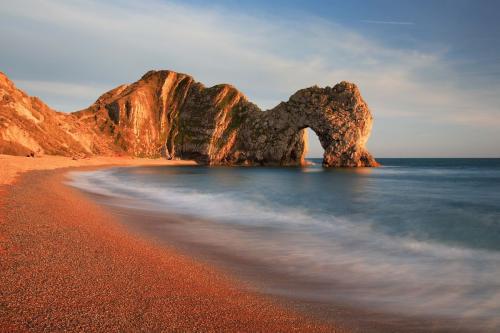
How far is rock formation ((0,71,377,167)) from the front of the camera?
96938mm

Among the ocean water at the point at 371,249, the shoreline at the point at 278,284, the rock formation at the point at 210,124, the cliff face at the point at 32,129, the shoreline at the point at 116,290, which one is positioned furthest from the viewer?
the rock formation at the point at 210,124

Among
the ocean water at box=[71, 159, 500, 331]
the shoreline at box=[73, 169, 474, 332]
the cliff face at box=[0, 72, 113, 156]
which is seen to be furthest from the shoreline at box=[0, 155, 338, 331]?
the cliff face at box=[0, 72, 113, 156]

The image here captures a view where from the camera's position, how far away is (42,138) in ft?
251

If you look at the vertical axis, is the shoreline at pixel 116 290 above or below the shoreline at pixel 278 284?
above

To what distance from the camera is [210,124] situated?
126 m

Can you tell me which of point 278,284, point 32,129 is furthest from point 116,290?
point 32,129

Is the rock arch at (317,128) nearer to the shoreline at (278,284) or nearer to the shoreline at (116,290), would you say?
the shoreline at (278,284)

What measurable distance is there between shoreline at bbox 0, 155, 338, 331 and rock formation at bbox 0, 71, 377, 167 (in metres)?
70.2

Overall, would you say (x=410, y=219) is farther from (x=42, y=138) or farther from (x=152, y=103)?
(x=152, y=103)

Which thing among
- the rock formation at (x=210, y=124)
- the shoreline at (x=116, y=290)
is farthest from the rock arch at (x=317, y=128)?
the shoreline at (x=116, y=290)

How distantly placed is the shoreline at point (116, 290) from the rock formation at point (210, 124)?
230 ft

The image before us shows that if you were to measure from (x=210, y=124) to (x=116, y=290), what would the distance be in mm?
121794

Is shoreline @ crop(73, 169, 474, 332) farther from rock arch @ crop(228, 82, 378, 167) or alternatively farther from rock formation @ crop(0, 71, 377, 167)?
rock arch @ crop(228, 82, 378, 167)

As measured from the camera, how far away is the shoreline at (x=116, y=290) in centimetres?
530
